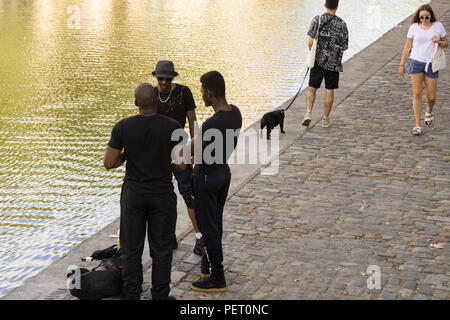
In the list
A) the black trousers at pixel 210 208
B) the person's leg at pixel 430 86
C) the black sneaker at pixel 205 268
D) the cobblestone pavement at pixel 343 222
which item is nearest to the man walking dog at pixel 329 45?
the cobblestone pavement at pixel 343 222

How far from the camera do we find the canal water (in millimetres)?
8492

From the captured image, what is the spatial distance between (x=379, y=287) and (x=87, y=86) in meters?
9.44

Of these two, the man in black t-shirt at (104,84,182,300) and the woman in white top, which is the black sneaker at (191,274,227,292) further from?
the woman in white top

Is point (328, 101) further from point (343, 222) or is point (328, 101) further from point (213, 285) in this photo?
point (213, 285)

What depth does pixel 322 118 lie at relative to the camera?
12.0m

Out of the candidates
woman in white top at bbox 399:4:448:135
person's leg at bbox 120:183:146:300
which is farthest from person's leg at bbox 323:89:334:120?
person's leg at bbox 120:183:146:300

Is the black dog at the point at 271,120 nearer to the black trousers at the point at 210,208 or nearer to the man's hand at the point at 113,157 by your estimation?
the black trousers at the point at 210,208

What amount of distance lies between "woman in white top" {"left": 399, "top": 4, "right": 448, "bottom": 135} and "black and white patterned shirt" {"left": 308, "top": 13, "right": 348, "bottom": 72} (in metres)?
0.97

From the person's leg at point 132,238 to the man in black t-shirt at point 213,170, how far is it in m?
0.62

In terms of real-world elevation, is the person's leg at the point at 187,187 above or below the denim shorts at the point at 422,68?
below

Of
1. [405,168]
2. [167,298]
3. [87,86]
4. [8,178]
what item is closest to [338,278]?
[167,298]

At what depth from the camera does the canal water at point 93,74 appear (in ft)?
27.9

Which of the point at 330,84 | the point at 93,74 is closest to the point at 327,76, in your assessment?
the point at 330,84
